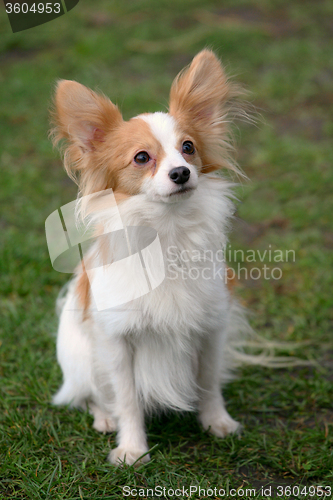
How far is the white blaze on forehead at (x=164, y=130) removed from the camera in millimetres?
2389

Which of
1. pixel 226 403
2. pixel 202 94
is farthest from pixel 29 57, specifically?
pixel 226 403

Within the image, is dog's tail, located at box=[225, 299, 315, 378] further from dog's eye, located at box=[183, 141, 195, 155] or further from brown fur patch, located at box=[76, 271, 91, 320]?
dog's eye, located at box=[183, 141, 195, 155]

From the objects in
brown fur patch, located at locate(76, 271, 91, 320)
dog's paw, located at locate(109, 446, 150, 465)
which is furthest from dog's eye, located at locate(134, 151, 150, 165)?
dog's paw, located at locate(109, 446, 150, 465)

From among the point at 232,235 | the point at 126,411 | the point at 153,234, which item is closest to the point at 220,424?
the point at 126,411

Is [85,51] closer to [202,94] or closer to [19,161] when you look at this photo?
[19,161]

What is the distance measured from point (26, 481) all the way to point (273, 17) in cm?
823

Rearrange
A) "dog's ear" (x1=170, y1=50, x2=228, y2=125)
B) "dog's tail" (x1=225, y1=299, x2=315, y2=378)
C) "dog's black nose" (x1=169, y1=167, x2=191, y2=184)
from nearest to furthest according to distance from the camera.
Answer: "dog's black nose" (x1=169, y1=167, x2=191, y2=184), "dog's ear" (x1=170, y1=50, x2=228, y2=125), "dog's tail" (x1=225, y1=299, x2=315, y2=378)

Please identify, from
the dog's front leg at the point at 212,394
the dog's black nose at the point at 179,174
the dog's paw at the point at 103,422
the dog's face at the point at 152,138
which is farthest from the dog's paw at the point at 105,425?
the dog's black nose at the point at 179,174

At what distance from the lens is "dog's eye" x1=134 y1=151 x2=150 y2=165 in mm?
2408

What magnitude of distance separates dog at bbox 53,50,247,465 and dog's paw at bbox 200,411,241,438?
0.15 m

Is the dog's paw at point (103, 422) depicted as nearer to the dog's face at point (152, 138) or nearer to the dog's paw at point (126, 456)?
the dog's paw at point (126, 456)

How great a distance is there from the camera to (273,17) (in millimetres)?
8562

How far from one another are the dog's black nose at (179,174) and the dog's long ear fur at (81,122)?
46cm

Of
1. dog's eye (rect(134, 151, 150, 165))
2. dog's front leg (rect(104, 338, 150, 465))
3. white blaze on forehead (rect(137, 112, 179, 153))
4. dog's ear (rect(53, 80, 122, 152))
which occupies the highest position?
dog's ear (rect(53, 80, 122, 152))
